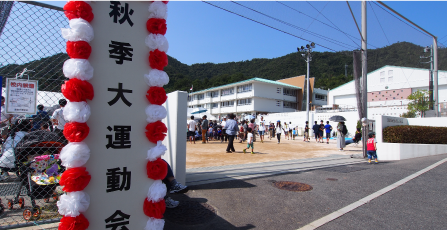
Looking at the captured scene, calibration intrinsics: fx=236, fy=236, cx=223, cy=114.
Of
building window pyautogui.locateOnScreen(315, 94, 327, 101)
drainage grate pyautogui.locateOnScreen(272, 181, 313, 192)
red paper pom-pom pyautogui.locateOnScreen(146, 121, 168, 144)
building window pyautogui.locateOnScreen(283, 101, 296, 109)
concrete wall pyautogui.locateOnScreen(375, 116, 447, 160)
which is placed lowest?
drainage grate pyautogui.locateOnScreen(272, 181, 313, 192)

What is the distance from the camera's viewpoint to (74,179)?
6.62 feet

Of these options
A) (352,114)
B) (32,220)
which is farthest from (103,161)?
(352,114)

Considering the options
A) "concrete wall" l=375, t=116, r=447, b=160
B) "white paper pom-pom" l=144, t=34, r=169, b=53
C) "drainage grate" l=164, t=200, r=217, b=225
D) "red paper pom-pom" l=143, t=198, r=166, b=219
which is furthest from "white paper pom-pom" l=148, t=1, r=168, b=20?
"concrete wall" l=375, t=116, r=447, b=160

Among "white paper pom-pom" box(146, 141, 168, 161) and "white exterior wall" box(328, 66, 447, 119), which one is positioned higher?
"white exterior wall" box(328, 66, 447, 119)

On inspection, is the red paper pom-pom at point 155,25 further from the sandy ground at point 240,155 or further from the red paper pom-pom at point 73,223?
the sandy ground at point 240,155

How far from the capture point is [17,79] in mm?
2938

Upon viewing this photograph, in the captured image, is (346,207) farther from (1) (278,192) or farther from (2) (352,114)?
(2) (352,114)

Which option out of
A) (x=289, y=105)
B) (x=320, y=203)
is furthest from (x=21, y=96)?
(x=289, y=105)

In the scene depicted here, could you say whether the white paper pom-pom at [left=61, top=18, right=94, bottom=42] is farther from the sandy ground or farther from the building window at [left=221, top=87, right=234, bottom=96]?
the building window at [left=221, top=87, right=234, bottom=96]

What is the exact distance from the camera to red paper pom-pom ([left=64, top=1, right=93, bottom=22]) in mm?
2141

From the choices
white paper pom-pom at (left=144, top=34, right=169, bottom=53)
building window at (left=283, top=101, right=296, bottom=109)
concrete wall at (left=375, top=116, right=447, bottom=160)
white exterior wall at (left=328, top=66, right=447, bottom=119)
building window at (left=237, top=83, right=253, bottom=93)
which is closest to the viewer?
white paper pom-pom at (left=144, top=34, right=169, bottom=53)

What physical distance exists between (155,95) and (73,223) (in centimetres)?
135

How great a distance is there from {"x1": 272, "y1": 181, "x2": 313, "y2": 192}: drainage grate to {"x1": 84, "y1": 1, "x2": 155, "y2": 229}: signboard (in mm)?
3431

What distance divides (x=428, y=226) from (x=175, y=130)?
13.7ft
